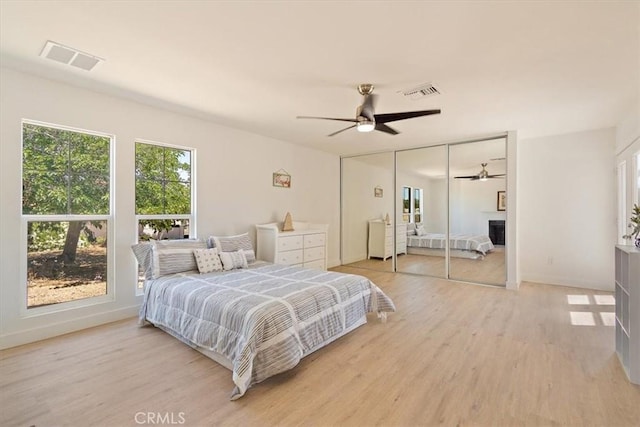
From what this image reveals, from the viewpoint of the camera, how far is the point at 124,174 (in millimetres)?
3449

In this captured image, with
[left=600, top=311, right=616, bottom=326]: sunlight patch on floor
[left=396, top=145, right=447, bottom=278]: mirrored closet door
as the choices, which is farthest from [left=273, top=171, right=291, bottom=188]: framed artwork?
[left=600, top=311, right=616, bottom=326]: sunlight patch on floor

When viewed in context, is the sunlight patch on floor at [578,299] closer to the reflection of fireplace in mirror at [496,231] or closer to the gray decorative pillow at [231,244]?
the reflection of fireplace in mirror at [496,231]

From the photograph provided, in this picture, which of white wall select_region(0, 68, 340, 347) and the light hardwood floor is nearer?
the light hardwood floor

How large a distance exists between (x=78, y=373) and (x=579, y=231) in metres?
6.72

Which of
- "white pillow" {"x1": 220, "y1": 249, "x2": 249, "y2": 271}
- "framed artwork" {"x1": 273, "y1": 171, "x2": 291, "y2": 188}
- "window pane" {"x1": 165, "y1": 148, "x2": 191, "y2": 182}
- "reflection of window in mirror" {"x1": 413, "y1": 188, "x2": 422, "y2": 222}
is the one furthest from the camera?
"reflection of window in mirror" {"x1": 413, "y1": 188, "x2": 422, "y2": 222}

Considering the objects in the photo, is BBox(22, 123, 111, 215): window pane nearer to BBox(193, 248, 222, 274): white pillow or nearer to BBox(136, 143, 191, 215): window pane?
BBox(136, 143, 191, 215): window pane

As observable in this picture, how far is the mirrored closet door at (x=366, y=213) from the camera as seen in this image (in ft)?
22.2

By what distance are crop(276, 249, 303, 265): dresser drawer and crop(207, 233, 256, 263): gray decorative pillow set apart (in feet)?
2.07

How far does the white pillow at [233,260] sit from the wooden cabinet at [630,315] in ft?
11.9

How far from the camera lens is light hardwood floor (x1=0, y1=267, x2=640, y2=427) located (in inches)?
71.4

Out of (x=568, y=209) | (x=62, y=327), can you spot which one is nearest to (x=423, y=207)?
(x=568, y=209)

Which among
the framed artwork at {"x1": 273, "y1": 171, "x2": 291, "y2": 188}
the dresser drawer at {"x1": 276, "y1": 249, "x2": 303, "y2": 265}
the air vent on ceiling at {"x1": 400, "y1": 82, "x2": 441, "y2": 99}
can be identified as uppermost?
the air vent on ceiling at {"x1": 400, "y1": 82, "x2": 441, "y2": 99}

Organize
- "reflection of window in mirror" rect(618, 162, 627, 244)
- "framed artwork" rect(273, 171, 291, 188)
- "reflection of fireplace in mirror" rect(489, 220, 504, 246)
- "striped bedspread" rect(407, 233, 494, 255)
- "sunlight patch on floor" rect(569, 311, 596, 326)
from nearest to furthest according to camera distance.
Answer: "sunlight patch on floor" rect(569, 311, 596, 326) < "reflection of window in mirror" rect(618, 162, 627, 244) < "reflection of fireplace in mirror" rect(489, 220, 504, 246) < "striped bedspread" rect(407, 233, 494, 255) < "framed artwork" rect(273, 171, 291, 188)

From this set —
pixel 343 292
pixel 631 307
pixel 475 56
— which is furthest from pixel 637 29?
pixel 343 292
